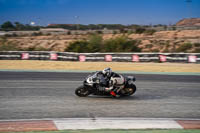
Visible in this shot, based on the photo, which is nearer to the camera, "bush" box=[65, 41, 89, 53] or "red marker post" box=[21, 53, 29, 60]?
"red marker post" box=[21, 53, 29, 60]

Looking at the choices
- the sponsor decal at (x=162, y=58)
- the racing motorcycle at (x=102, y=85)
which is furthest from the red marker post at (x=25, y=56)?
the racing motorcycle at (x=102, y=85)

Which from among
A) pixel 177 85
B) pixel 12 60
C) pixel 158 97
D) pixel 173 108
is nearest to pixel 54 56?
pixel 12 60

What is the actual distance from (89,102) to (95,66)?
562 inches

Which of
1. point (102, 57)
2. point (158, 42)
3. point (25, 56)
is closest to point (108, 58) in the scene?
point (102, 57)

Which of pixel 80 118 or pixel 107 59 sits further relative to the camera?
pixel 107 59

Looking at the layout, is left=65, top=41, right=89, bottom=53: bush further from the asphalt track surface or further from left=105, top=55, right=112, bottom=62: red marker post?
the asphalt track surface

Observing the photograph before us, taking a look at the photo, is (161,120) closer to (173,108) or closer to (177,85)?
(173,108)

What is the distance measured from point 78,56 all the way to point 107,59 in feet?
9.40

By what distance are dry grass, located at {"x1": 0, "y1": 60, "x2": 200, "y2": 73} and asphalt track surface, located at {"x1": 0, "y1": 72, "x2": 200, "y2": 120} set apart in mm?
8149

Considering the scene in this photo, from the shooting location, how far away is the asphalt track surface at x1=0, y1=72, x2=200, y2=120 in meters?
9.95

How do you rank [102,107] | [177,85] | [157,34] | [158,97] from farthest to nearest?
[157,34] < [177,85] < [158,97] < [102,107]

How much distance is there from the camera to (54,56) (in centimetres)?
2862

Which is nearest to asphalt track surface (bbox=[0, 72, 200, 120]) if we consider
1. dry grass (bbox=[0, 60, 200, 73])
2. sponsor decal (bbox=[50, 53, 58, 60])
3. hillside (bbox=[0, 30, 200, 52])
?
dry grass (bbox=[0, 60, 200, 73])

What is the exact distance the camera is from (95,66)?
25922 mm
